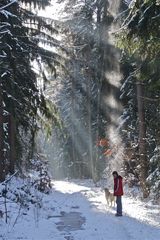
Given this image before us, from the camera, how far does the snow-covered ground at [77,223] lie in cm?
1187

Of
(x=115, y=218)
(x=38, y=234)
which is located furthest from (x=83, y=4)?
(x=38, y=234)

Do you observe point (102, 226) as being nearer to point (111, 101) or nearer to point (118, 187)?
point (118, 187)

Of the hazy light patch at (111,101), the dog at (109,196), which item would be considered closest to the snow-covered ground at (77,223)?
the dog at (109,196)

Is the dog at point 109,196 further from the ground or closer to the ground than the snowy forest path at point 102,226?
further from the ground

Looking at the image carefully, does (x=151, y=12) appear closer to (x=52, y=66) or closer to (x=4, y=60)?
(x=4, y=60)

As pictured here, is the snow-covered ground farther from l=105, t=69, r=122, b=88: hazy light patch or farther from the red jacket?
l=105, t=69, r=122, b=88: hazy light patch

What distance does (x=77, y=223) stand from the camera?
14.1 m

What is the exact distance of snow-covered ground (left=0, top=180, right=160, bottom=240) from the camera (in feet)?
38.9

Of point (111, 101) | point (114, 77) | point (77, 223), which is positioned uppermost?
point (114, 77)

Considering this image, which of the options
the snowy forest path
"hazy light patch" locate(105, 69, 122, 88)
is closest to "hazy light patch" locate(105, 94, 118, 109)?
"hazy light patch" locate(105, 69, 122, 88)

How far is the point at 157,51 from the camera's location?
12891 mm

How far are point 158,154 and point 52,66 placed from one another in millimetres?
6204

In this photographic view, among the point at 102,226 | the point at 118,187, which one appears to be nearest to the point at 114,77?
the point at 118,187

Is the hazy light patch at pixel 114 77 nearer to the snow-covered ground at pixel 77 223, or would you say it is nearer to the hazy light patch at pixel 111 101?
the hazy light patch at pixel 111 101
